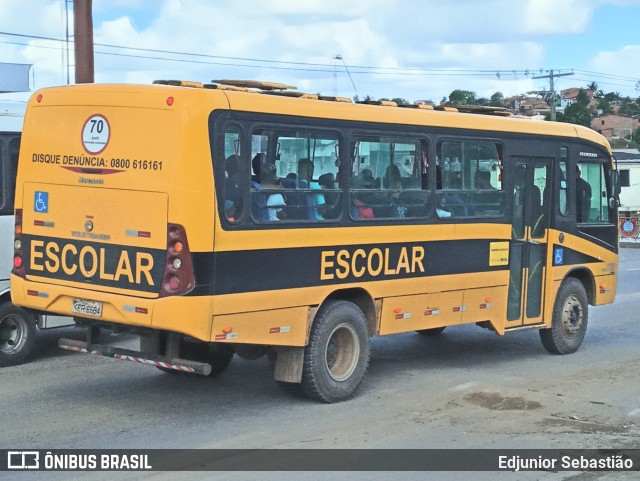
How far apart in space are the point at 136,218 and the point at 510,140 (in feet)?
Result: 17.4

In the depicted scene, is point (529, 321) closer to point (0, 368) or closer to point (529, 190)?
point (529, 190)

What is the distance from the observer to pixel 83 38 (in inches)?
660

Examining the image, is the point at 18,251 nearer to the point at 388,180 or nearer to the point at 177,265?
the point at 177,265

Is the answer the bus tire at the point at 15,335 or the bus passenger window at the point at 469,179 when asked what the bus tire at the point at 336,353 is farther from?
the bus tire at the point at 15,335

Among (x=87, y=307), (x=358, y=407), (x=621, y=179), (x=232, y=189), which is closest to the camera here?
(x=232, y=189)

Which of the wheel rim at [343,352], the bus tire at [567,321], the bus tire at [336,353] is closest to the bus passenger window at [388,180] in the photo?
the bus tire at [336,353]

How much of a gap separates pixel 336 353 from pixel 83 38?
8984 mm

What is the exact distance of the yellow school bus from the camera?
8484mm

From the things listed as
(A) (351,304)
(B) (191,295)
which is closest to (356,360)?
(A) (351,304)

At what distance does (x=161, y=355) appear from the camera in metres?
9.05

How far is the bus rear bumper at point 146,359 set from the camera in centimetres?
866

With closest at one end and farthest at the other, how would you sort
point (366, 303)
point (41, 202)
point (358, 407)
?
point (41, 202) < point (358, 407) < point (366, 303)

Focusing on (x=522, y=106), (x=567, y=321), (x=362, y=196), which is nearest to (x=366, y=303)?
(x=362, y=196)

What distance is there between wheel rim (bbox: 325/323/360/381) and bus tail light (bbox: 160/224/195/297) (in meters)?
2.00
